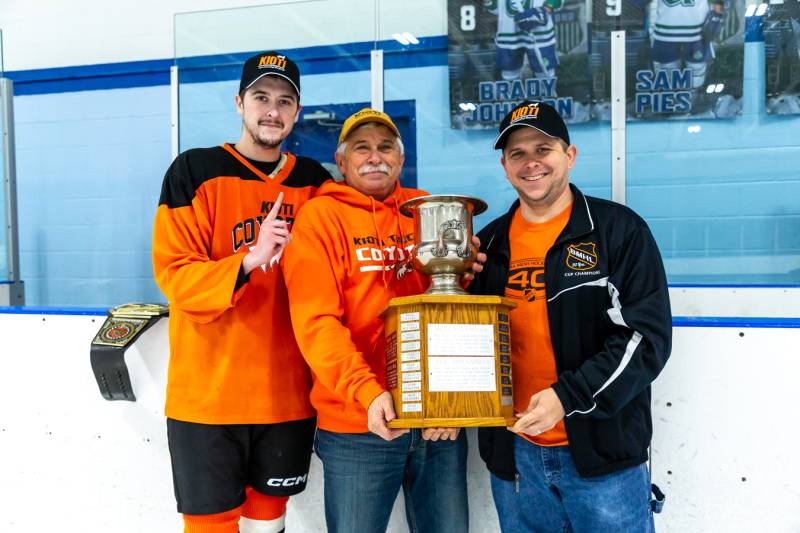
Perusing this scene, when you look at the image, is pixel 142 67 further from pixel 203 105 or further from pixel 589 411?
pixel 589 411

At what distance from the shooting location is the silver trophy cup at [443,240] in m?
1.29

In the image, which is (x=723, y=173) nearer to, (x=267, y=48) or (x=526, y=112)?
(x=526, y=112)

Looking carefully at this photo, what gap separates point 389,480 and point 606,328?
0.62m

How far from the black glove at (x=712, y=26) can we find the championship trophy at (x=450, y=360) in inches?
67.0

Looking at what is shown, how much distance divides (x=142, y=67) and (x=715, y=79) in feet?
11.6

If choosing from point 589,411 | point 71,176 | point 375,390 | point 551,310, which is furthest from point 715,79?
point 71,176

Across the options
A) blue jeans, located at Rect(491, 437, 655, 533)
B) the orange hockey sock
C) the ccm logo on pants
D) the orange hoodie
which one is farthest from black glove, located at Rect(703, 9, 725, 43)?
the orange hockey sock

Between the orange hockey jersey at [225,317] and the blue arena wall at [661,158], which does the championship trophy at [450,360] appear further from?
the blue arena wall at [661,158]

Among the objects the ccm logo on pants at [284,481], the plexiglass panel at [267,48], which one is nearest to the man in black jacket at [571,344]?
the ccm logo on pants at [284,481]

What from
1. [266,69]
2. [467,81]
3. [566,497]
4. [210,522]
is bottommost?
[210,522]

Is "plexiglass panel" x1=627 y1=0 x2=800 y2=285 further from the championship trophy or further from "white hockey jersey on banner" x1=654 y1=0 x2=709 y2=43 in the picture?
the championship trophy

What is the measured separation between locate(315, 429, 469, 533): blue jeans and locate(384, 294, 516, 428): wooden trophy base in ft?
0.89

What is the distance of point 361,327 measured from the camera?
1469 mm

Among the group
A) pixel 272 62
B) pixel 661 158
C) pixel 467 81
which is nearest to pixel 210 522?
pixel 272 62
